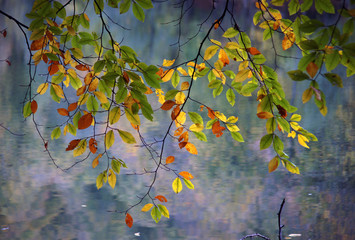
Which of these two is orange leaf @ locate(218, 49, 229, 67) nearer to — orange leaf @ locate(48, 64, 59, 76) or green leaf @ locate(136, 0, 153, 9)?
green leaf @ locate(136, 0, 153, 9)

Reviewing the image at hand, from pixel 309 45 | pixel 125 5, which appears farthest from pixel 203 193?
pixel 309 45

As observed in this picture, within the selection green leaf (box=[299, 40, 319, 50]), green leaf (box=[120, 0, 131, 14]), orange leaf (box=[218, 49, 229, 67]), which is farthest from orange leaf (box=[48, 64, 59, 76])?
green leaf (box=[299, 40, 319, 50])

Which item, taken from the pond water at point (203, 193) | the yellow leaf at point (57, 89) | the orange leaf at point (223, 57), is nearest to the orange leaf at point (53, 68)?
the yellow leaf at point (57, 89)

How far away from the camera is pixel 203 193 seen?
3334 mm

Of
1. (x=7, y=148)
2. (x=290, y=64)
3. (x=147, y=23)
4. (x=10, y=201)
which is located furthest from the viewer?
(x=147, y=23)

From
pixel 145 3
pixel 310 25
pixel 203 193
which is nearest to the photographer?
pixel 310 25

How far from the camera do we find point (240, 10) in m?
12.0

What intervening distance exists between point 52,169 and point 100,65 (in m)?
3.08

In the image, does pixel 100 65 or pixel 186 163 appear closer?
pixel 100 65

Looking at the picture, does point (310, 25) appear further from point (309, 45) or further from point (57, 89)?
point (57, 89)

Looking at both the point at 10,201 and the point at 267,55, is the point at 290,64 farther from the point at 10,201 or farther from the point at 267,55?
the point at 10,201

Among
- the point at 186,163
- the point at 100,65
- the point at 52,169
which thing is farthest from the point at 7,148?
the point at 100,65

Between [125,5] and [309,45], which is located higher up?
[125,5]

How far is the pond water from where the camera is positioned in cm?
283
